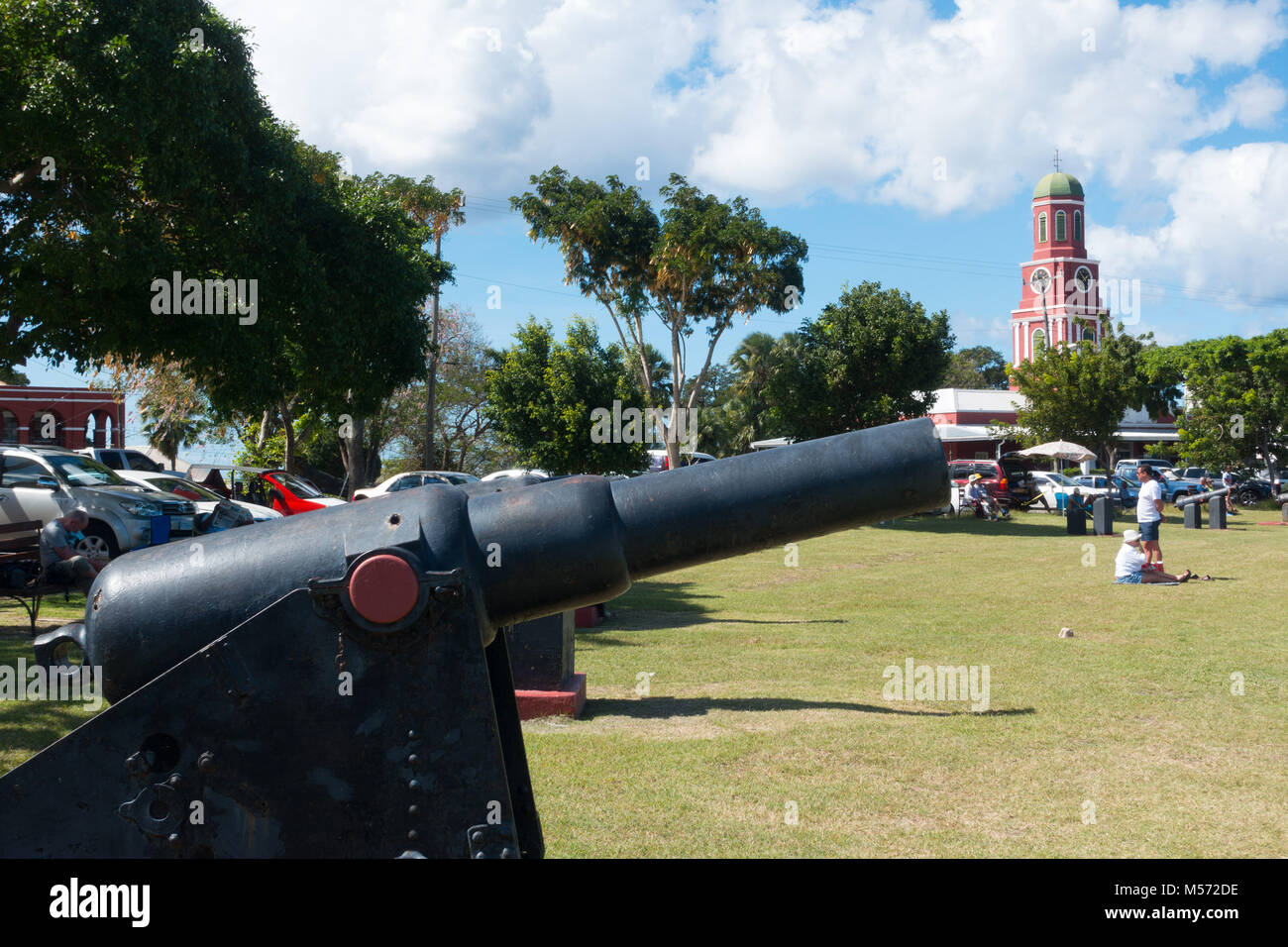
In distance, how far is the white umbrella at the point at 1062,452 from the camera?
4041 centimetres

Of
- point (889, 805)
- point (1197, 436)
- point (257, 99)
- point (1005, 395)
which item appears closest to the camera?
point (889, 805)

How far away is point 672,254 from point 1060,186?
5741 cm

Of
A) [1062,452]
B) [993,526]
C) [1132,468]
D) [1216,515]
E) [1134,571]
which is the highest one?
[1062,452]

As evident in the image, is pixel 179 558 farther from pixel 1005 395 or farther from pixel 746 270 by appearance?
pixel 1005 395

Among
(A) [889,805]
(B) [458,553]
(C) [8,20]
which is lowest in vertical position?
(A) [889,805]

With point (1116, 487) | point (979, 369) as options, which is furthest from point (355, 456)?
point (979, 369)

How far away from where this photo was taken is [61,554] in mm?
10086

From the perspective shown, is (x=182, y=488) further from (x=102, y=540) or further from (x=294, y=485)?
(x=102, y=540)

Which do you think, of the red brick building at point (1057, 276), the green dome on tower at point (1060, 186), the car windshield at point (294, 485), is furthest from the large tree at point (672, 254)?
the green dome on tower at point (1060, 186)

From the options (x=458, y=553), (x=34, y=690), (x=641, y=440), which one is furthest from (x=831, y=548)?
Result: (x=458, y=553)

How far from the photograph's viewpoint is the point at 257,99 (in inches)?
634

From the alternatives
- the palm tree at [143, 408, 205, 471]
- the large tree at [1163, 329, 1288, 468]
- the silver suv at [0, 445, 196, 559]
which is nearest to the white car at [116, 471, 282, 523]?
the silver suv at [0, 445, 196, 559]

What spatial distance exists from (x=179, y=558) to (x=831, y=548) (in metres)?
21.5
